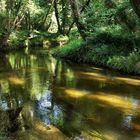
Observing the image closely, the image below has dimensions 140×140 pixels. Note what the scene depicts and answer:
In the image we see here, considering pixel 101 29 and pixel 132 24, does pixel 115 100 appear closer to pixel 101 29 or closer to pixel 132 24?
pixel 132 24

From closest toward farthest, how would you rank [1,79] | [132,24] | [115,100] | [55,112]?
[55,112], [115,100], [1,79], [132,24]

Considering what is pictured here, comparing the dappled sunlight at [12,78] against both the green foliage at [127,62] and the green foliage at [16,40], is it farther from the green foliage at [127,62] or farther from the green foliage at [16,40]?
the green foliage at [16,40]

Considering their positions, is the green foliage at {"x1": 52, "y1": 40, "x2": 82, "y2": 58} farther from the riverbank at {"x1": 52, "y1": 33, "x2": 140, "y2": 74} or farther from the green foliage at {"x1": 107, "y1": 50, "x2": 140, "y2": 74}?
the green foliage at {"x1": 107, "y1": 50, "x2": 140, "y2": 74}

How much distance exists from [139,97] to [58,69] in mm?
8537

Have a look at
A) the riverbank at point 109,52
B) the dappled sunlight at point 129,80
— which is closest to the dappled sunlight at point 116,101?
the dappled sunlight at point 129,80

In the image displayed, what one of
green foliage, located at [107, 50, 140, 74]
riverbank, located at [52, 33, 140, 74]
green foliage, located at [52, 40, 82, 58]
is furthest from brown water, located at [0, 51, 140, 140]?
green foliage, located at [52, 40, 82, 58]

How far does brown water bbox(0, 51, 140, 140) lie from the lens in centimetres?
946

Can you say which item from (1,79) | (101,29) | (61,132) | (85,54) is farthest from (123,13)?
(61,132)

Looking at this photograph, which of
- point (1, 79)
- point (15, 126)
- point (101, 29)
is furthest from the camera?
point (101, 29)

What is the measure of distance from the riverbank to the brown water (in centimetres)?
80

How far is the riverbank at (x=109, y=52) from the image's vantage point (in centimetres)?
1923

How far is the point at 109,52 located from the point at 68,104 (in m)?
9.96

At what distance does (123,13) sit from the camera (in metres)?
22.0

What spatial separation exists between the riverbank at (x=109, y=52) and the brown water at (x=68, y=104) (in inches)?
31.5
